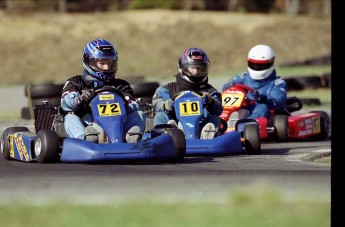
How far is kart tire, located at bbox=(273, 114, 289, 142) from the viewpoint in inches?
467

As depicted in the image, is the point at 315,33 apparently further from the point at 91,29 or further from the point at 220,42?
the point at 91,29

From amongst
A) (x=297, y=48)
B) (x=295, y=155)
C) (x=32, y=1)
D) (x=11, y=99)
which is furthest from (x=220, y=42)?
(x=295, y=155)

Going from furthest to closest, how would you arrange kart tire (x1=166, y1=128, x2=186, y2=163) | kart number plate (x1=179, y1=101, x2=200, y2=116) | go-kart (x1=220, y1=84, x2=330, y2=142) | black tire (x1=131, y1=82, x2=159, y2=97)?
black tire (x1=131, y1=82, x2=159, y2=97) < go-kart (x1=220, y1=84, x2=330, y2=142) < kart number plate (x1=179, y1=101, x2=200, y2=116) < kart tire (x1=166, y1=128, x2=186, y2=163)

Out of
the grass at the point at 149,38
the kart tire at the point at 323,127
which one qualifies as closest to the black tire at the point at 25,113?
the kart tire at the point at 323,127

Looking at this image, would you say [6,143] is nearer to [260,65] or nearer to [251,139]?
[251,139]

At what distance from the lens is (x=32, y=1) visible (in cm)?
3653

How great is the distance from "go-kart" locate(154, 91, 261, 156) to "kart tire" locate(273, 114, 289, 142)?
1.35 m

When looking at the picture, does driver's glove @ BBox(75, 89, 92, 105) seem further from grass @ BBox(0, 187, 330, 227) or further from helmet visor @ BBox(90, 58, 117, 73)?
grass @ BBox(0, 187, 330, 227)

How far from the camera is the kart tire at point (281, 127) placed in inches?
467

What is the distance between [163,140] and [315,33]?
90.6 feet

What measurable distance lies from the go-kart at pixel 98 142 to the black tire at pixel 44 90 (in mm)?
4361

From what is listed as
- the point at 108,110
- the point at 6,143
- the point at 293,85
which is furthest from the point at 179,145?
the point at 293,85

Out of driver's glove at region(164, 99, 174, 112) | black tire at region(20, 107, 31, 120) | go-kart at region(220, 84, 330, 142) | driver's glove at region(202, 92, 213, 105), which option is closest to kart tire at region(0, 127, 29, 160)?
driver's glove at region(164, 99, 174, 112)

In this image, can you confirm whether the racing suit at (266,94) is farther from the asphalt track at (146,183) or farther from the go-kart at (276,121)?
the asphalt track at (146,183)
